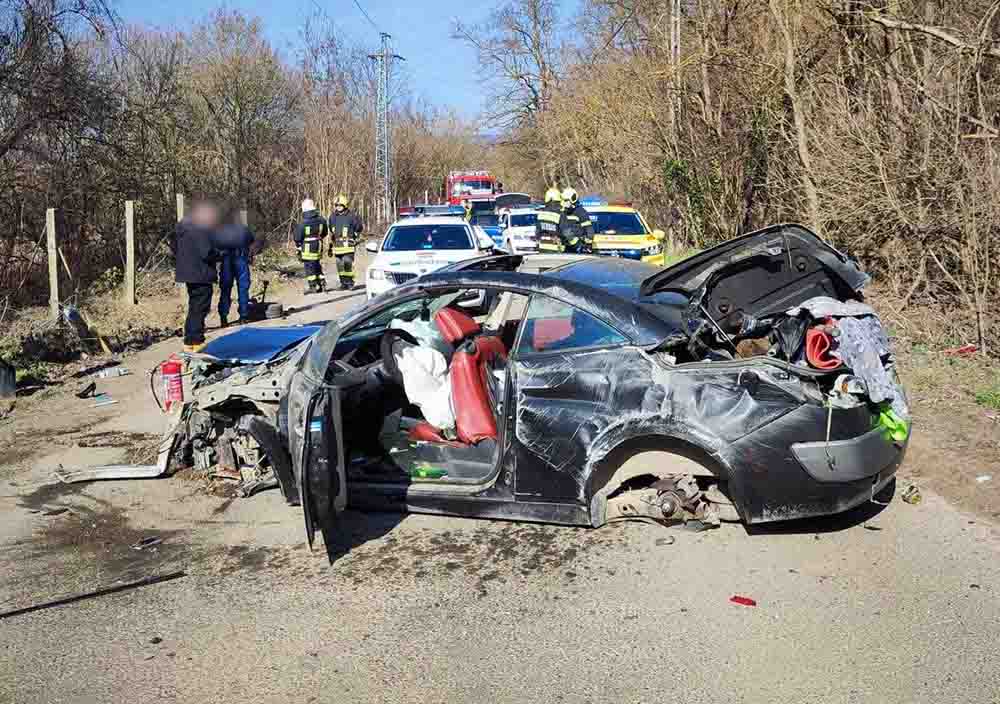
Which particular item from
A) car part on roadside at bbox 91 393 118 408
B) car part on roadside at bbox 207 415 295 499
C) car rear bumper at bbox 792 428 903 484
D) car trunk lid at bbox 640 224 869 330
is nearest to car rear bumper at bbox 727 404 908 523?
car rear bumper at bbox 792 428 903 484

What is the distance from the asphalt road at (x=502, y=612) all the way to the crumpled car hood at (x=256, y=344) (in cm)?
118

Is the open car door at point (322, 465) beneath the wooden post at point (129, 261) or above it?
beneath

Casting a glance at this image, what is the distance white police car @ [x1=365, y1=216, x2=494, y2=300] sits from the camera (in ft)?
45.9

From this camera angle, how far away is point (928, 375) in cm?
804

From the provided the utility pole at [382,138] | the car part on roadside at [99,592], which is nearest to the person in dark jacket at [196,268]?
the car part on roadside at [99,592]

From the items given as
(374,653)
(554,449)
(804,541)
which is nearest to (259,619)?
(374,653)

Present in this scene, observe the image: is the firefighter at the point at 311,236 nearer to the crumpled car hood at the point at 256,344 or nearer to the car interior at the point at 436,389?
the crumpled car hood at the point at 256,344

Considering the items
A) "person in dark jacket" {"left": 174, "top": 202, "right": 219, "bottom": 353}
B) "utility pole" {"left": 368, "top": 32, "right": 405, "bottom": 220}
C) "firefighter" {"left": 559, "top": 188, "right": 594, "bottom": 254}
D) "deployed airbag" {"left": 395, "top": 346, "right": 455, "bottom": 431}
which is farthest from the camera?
"utility pole" {"left": 368, "top": 32, "right": 405, "bottom": 220}

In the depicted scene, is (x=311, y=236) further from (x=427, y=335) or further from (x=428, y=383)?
(x=428, y=383)

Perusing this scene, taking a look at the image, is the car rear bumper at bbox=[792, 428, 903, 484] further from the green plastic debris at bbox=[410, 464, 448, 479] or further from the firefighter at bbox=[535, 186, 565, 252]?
the firefighter at bbox=[535, 186, 565, 252]

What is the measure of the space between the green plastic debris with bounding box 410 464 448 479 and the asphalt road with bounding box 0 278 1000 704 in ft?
0.91

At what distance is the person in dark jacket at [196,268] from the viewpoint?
11430 mm

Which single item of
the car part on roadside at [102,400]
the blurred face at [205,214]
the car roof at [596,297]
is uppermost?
the blurred face at [205,214]

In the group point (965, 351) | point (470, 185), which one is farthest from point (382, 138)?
point (965, 351)
